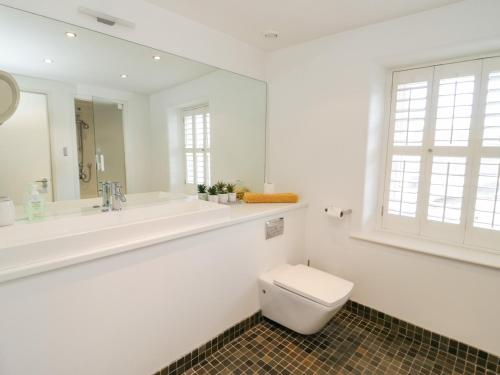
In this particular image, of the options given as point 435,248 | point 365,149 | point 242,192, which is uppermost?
point 365,149

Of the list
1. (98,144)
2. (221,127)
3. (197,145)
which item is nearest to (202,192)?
(197,145)

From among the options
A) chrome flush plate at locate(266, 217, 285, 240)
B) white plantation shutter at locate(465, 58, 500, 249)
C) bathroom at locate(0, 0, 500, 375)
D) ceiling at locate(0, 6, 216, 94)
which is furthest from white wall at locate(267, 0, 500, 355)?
ceiling at locate(0, 6, 216, 94)

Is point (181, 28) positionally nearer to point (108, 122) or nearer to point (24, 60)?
point (108, 122)

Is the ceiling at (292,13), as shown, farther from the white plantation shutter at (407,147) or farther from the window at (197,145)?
the window at (197,145)

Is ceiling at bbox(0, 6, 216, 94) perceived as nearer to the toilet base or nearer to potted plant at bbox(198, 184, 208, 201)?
potted plant at bbox(198, 184, 208, 201)

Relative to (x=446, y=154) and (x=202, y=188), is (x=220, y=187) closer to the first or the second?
(x=202, y=188)

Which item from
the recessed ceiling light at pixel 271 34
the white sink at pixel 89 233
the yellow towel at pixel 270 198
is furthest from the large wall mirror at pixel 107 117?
the recessed ceiling light at pixel 271 34

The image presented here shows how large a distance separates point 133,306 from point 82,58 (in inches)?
54.8

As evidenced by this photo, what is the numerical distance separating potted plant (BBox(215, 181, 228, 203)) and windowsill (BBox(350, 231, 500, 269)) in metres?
1.07

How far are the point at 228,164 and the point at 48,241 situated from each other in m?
1.52

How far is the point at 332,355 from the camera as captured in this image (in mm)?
1843

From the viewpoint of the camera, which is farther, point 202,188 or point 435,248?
point 202,188

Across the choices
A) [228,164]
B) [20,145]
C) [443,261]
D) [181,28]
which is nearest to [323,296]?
[443,261]

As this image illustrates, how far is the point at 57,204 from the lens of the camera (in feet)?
5.11
